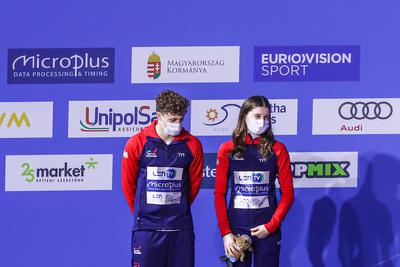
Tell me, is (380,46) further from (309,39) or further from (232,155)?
(232,155)

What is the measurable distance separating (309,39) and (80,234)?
6.72 feet

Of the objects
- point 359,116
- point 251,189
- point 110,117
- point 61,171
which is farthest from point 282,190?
point 61,171

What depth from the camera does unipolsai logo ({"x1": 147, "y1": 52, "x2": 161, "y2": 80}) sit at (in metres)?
4.40

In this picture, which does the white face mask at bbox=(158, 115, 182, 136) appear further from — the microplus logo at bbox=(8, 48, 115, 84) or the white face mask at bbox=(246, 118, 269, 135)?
the microplus logo at bbox=(8, 48, 115, 84)

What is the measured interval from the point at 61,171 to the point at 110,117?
503 millimetres

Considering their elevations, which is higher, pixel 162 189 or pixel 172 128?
pixel 172 128

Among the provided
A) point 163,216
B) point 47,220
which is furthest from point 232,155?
point 47,220

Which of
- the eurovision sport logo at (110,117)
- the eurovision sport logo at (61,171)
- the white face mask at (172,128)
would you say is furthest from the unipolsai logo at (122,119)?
the white face mask at (172,128)

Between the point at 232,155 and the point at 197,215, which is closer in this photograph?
the point at 232,155

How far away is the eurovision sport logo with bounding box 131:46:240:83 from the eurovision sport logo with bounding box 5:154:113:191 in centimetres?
64

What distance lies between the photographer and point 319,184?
4367 mm

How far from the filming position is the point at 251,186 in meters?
3.50

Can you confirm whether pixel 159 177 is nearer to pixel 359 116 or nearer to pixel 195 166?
pixel 195 166

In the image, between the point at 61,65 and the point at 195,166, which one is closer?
the point at 195,166
